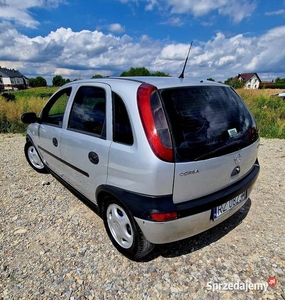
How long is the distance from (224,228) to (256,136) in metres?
1.16

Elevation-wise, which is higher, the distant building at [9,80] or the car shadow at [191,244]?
the distant building at [9,80]

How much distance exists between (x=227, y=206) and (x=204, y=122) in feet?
2.83

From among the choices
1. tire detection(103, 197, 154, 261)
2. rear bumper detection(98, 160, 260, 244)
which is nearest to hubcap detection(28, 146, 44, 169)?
tire detection(103, 197, 154, 261)

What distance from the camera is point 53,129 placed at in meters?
2.95

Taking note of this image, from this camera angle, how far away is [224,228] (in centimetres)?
260

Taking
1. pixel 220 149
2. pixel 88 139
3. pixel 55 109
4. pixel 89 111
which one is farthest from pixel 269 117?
pixel 88 139

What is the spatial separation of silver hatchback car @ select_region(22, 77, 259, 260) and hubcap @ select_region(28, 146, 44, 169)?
1.96 metres

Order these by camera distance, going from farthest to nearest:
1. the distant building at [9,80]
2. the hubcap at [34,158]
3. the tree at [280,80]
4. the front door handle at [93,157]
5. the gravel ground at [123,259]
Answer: the distant building at [9,80] < the tree at [280,80] < the hubcap at [34,158] < the front door handle at [93,157] < the gravel ground at [123,259]

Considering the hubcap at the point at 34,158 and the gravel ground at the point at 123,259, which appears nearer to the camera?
the gravel ground at the point at 123,259

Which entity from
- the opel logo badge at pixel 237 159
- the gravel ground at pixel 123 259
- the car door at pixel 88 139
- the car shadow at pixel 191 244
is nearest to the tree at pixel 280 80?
the gravel ground at pixel 123 259

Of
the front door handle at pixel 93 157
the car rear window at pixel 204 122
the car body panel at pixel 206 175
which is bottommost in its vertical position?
the car body panel at pixel 206 175

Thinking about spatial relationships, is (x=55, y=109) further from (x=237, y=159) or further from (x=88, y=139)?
(x=237, y=159)

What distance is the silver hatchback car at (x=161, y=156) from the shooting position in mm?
1647

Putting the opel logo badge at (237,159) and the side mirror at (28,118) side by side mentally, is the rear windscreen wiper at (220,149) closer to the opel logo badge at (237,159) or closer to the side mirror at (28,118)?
the opel logo badge at (237,159)
